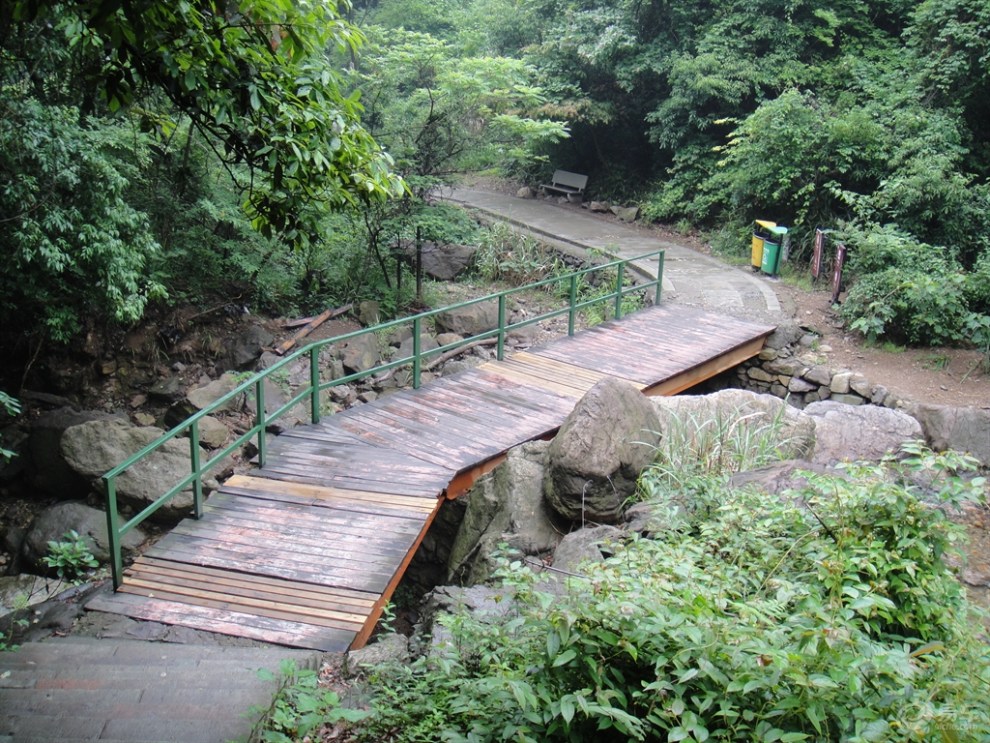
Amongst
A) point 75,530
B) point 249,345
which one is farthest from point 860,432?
point 249,345

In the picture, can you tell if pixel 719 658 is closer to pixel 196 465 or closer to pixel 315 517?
pixel 315 517

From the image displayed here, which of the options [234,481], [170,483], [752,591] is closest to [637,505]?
[752,591]

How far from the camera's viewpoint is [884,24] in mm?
18062

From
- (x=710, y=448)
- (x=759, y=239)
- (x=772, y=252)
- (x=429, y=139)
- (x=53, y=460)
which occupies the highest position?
(x=429, y=139)

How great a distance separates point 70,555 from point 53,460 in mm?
3764

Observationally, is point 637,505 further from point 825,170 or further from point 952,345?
point 825,170

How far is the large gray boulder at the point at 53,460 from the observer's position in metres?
10.3

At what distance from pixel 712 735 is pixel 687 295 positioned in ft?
37.8

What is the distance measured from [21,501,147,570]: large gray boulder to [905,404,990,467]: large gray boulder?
9.06 meters

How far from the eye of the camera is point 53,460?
1042 centimetres

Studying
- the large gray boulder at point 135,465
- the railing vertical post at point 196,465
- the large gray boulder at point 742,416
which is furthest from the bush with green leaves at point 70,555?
the large gray boulder at point 742,416

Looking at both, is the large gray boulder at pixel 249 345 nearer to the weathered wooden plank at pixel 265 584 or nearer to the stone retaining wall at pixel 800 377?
the stone retaining wall at pixel 800 377

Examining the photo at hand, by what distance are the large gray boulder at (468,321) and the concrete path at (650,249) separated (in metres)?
2.95

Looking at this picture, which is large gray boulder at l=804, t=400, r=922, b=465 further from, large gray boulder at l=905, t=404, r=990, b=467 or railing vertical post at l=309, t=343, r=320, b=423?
railing vertical post at l=309, t=343, r=320, b=423
